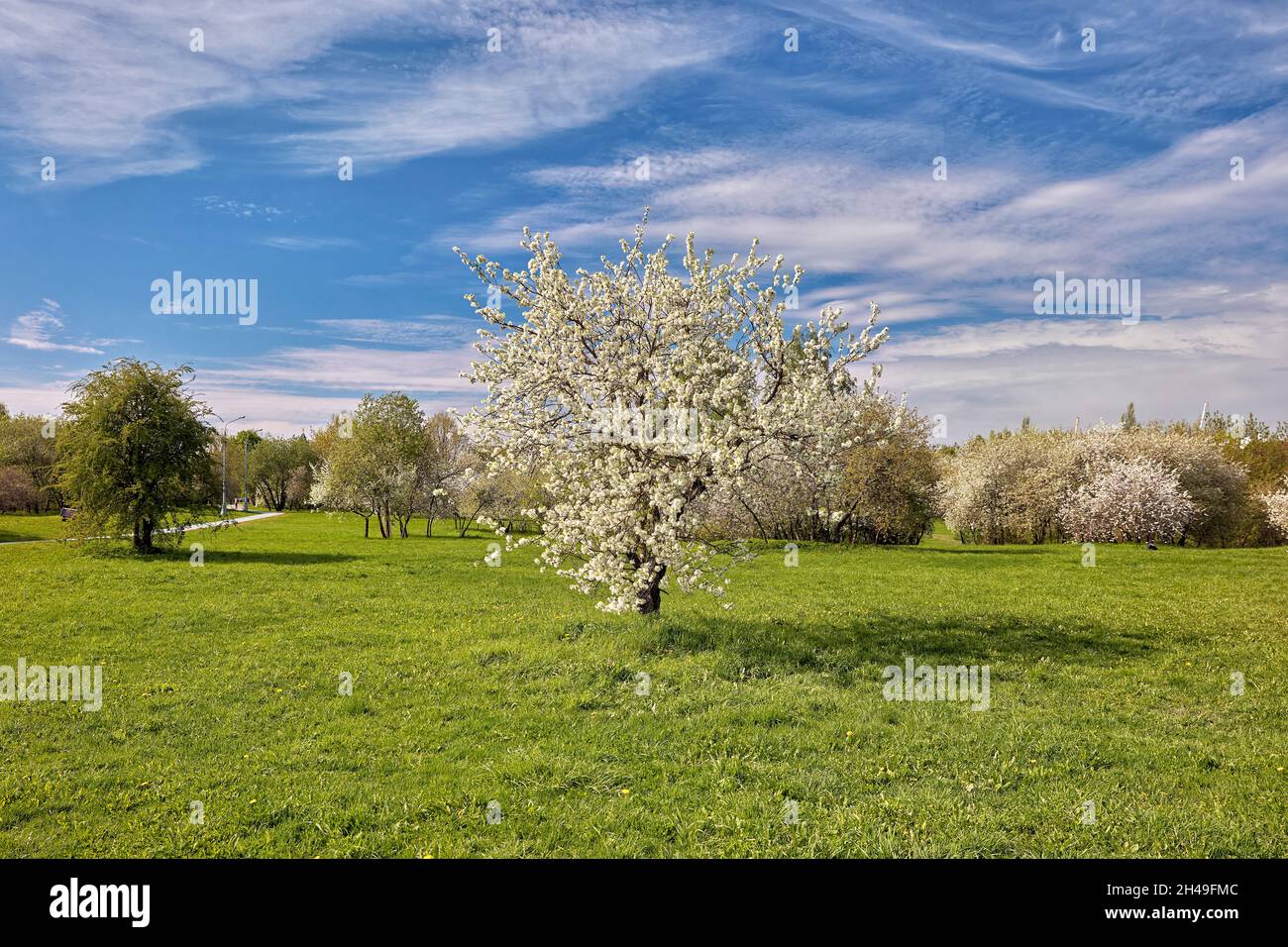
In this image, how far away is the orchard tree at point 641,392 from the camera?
15438mm

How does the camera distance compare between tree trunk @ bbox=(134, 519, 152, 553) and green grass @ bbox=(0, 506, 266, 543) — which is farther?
green grass @ bbox=(0, 506, 266, 543)

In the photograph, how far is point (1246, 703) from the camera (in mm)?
12711

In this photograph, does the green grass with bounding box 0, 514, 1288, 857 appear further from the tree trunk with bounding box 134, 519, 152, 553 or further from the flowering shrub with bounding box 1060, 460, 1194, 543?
the flowering shrub with bounding box 1060, 460, 1194, 543

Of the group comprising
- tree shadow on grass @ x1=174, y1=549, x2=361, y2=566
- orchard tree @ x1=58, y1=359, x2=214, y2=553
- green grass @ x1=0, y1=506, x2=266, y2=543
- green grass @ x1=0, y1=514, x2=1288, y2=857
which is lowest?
green grass @ x1=0, y1=514, x2=1288, y2=857

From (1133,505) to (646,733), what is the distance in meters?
49.4

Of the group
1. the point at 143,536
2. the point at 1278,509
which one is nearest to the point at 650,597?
the point at 143,536

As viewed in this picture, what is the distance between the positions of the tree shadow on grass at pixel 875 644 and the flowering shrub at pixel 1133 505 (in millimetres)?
36258

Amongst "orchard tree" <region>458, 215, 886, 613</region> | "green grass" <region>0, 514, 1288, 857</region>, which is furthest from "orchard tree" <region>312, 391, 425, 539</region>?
"orchard tree" <region>458, 215, 886, 613</region>

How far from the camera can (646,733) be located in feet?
35.6

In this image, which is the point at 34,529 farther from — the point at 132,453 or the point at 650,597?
Result: the point at 650,597

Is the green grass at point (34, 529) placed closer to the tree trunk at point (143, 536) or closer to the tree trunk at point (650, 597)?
the tree trunk at point (143, 536)

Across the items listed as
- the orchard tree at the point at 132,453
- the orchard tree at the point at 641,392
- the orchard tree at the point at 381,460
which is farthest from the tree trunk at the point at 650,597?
the orchard tree at the point at 381,460

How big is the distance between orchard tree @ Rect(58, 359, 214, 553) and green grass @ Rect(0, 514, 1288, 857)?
528 inches

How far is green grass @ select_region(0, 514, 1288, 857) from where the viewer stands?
8.09 meters
